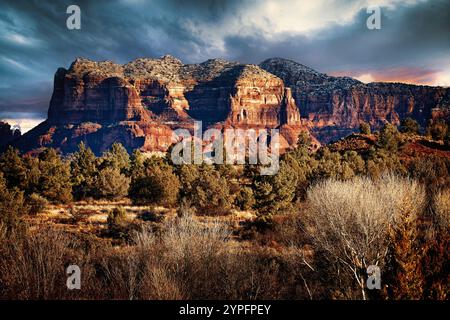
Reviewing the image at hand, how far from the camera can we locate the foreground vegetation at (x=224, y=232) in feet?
33.7

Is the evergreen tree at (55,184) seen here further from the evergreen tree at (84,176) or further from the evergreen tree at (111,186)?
the evergreen tree at (111,186)

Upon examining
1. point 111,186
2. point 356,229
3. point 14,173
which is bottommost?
point 356,229

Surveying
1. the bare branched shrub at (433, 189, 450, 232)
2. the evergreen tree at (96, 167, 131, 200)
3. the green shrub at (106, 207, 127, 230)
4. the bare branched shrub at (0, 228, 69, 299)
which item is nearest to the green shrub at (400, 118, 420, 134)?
the bare branched shrub at (433, 189, 450, 232)

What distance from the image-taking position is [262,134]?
17788 cm

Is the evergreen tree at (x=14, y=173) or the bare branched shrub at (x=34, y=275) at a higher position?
the evergreen tree at (x=14, y=173)

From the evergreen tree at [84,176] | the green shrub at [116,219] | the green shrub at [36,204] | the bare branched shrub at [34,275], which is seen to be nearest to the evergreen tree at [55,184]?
the evergreen tree at [84,176]

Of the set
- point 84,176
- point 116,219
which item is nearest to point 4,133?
point 84,176

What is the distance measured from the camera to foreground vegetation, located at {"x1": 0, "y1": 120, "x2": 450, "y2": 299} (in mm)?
10258

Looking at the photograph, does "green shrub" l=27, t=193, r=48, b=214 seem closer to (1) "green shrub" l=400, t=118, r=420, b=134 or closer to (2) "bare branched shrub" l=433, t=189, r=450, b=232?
(2) "bare branched shrub" l=433, t=189, r=450, b=232

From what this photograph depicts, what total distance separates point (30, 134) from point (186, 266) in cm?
21288

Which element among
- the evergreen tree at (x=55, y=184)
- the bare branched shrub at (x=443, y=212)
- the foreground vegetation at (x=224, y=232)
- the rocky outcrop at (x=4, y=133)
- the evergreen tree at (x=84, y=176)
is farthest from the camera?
the rocky outcrop at (x=4, y=133)

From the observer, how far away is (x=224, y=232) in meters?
16.4

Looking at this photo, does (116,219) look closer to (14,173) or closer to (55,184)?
(55,184)
